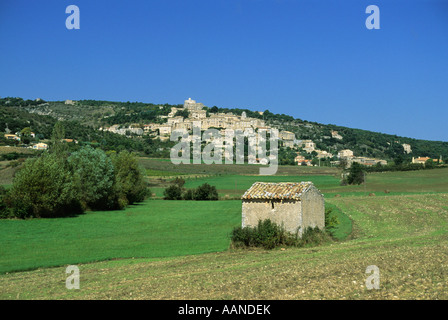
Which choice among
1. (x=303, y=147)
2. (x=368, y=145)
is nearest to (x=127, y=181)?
(x=303, y=147)

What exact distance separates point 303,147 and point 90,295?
16334 centimetres

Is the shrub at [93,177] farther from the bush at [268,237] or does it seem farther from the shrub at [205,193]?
the bush at [268,237]

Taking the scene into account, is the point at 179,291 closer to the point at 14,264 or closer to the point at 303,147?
the point at 14,264

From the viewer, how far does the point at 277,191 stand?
25.3 meters

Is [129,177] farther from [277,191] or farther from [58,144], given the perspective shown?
[277,191]

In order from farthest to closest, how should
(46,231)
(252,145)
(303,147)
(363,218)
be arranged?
(303,147)
(252,145)
(363,218)
(46,231)

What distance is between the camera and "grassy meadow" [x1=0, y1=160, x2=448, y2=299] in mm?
11641

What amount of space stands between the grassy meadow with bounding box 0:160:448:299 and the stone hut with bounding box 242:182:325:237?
1789mm

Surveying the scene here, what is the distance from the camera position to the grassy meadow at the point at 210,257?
1164 centimetres

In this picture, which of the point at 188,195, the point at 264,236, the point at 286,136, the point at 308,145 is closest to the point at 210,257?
the point at 264,236

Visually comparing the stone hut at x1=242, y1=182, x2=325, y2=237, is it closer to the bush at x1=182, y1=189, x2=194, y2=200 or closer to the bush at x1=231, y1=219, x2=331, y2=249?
the bush at x1=231, y1=219, x2=331, y2=249

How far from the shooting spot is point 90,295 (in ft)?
40.6

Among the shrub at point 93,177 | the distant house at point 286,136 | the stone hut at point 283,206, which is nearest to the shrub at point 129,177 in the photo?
the shrub at point 93,177

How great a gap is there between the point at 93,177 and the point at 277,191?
30038 mm
